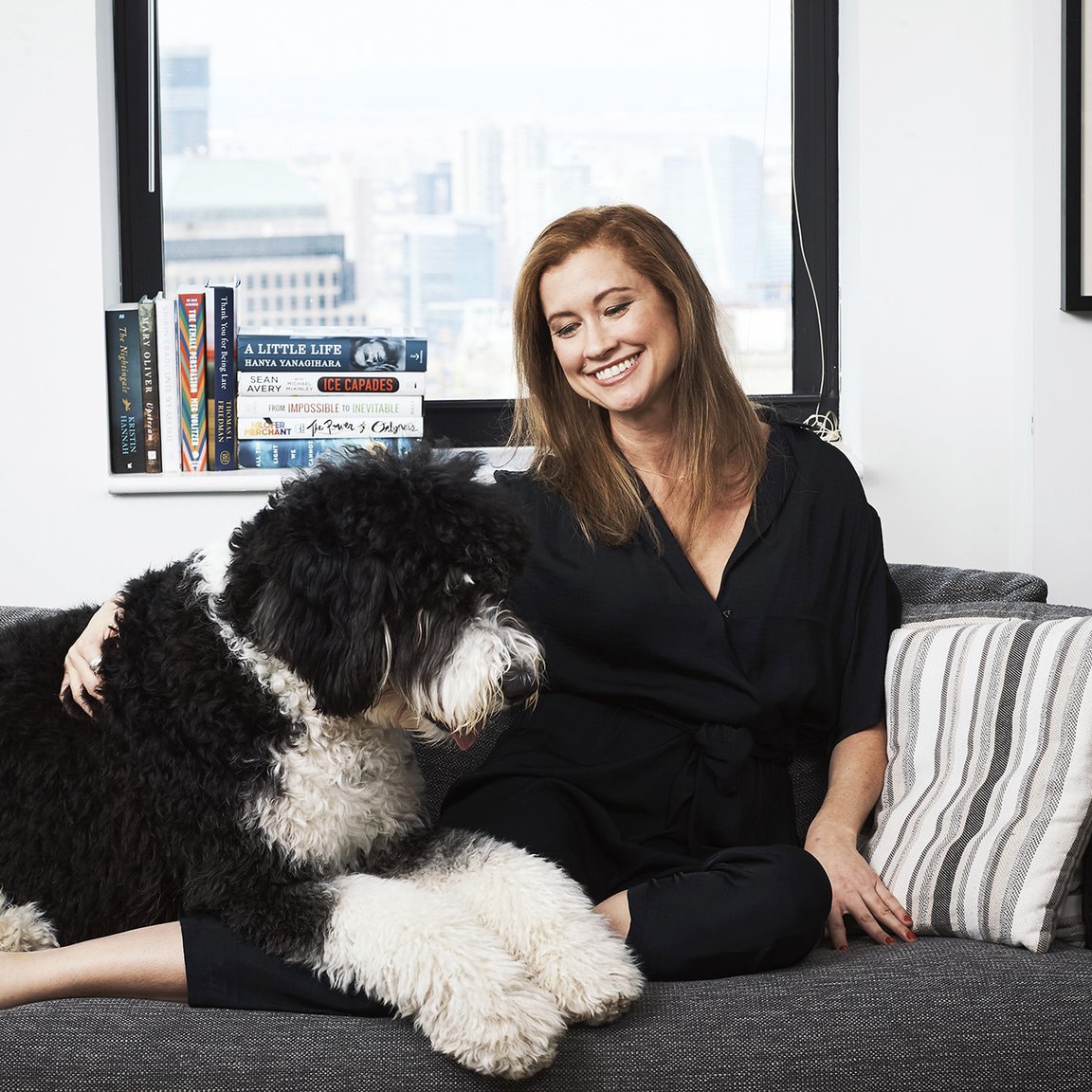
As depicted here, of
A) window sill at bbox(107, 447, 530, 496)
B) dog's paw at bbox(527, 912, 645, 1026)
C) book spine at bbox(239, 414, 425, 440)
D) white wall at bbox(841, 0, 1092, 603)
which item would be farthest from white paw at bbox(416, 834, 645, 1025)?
white wall at bbox(841, 0, 1092, 603)

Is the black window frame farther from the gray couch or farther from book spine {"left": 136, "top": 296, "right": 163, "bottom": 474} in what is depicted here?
the gray couch

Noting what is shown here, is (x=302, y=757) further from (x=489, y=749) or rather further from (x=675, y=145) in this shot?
(x=675, y=145)

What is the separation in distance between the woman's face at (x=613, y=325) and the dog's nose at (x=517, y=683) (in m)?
0.74

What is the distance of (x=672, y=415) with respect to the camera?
204 centimetres

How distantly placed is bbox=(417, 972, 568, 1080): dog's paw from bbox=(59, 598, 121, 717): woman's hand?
0.57m

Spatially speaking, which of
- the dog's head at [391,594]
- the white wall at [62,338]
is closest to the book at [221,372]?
the white wall at [62,338]

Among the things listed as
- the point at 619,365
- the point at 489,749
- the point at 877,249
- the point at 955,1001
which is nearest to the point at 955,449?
the point at 877,249

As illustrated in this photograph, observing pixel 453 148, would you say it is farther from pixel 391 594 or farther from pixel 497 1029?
pixel 497 1029

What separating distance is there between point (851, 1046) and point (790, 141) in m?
2.28

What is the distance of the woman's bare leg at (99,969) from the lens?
145cm

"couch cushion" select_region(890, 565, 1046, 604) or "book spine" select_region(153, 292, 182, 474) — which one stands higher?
"book spine" select_region(153, 292, 182, 474)

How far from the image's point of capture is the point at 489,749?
2.17m

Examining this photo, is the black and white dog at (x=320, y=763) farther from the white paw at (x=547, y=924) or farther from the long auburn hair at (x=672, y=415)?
the long auburn hair at (x=672, y=415)

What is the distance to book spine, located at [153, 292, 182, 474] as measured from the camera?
2.60 m
